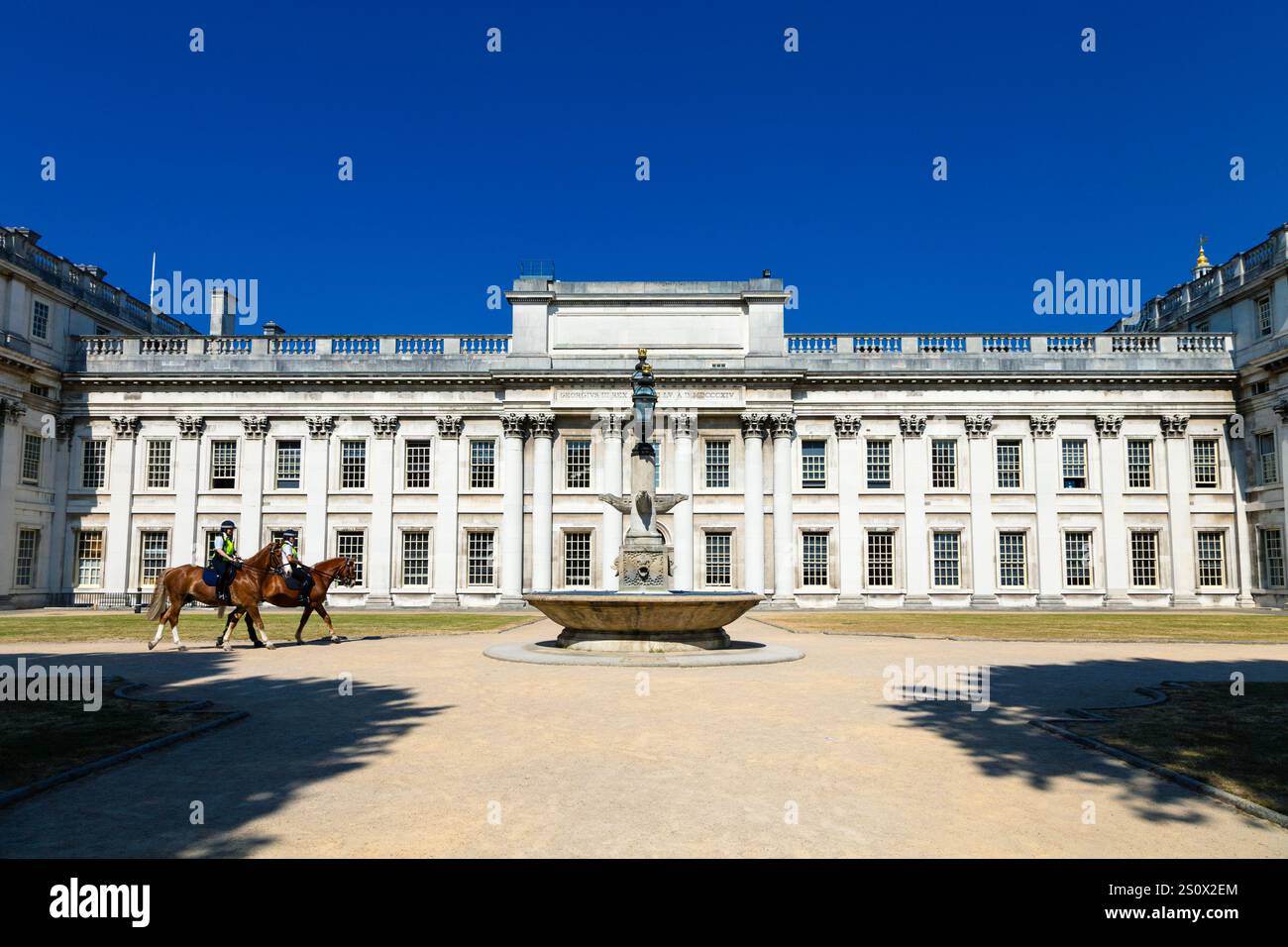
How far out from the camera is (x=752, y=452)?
4044cm

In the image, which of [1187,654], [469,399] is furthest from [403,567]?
[1187,654]

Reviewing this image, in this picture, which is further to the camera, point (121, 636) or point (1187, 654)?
point (121, 636)

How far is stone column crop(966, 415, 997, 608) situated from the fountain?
84.3 feet

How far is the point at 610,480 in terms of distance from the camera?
40.8 m

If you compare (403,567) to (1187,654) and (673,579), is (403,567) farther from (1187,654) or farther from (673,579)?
(1187,654)

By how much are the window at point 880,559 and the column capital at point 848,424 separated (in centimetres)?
503

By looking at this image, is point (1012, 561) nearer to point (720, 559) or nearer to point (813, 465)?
point (813, 465)

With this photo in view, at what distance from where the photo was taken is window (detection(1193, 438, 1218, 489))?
40875 mm

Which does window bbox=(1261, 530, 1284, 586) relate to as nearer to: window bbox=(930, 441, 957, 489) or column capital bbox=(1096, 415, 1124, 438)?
column capital bbox=(1096, 415, 1124, 438)

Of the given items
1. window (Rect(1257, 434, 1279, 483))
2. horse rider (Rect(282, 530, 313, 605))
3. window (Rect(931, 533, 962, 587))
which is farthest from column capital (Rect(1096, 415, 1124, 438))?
horse rider (Rect(282, 530, 313, 605))

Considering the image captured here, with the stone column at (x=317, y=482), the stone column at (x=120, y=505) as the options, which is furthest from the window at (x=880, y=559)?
the stone column at (x=120, y=505)

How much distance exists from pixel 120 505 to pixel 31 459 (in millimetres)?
4360

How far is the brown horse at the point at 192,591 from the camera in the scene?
1838 centimetres
